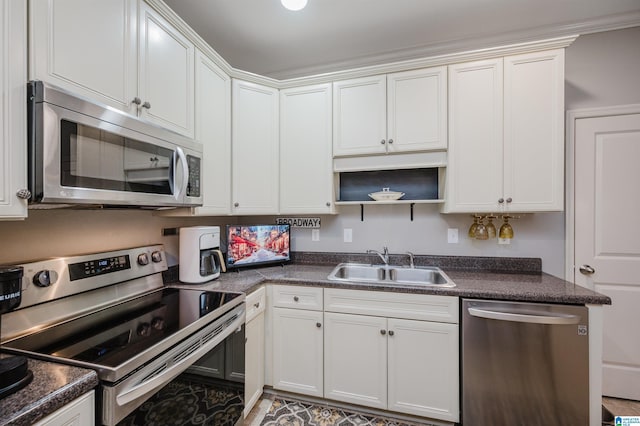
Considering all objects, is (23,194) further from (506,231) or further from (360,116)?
(506,231)

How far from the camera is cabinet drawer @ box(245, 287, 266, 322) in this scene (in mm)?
1721

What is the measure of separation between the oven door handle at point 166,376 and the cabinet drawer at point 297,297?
534 mm

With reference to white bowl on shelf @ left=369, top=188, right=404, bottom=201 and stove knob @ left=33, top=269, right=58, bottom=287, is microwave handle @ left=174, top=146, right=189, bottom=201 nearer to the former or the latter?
stove knob @ left=33, top=269, right=58, bottom=287

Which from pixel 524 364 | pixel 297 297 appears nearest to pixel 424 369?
pixel 524 364

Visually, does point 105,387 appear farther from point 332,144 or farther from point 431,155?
point 431,155

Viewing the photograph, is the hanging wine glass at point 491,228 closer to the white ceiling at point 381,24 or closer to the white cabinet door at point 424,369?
the white cabinet door at point 424,369

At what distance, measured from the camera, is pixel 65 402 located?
2.41ft

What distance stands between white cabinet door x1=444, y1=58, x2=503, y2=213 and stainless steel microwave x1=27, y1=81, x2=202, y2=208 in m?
1.72

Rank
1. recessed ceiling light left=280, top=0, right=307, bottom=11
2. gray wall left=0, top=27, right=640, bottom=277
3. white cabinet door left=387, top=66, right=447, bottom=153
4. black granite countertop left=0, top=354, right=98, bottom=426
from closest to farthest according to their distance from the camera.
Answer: black granite countertop left=0, top=354, right=98, bottom=426
gray wall left=0, top=27, right=640, bottom=277
recessed ceiling light left=280, top=0, right=307, bottom=11
white cabinet door left=387, top=66, right=447, bottom=153

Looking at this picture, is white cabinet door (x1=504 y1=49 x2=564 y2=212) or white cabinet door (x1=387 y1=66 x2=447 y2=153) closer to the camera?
white cabinet door (x1=504 y1=49 x2=564 y2=212)

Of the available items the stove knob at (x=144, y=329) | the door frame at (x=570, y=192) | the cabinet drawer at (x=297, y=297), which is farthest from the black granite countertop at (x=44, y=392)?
the door frame at (x=570, y=192)

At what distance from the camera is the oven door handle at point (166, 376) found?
2.85 ft

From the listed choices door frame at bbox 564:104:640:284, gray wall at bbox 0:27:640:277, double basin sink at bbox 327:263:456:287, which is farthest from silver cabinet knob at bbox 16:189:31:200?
door frame at bbox 564:104:640:284

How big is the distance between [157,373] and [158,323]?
10.2 inches
